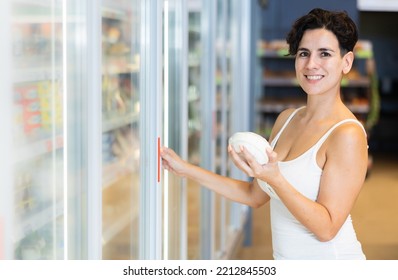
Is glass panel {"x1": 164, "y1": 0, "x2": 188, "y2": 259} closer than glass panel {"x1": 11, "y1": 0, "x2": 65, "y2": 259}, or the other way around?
glass panel {"x1": 11, "y1": 0, "x2": 65, "y2": 259}

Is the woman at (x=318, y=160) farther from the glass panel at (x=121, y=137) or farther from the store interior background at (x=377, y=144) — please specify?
the store interior background at (x=377, y=144)

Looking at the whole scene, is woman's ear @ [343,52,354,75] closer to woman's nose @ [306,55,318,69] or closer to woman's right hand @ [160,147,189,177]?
woman's nose @ [306,55,318,69]

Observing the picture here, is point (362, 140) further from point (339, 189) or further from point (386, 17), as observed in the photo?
point (386, 17)

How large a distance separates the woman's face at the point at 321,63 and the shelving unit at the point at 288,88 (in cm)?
852

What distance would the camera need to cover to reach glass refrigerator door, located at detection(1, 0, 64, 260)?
1866 mm

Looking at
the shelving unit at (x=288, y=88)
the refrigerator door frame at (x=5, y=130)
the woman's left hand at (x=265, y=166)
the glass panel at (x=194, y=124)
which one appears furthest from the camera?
the shelving unit at (x=288, y=88)

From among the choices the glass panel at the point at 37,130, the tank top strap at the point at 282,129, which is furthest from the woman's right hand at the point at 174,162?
the glass panel at the point at 37,130

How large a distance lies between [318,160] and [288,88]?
33.2 feet

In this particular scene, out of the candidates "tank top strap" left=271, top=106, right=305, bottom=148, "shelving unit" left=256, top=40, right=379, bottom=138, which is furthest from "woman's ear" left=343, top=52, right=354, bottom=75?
"shelving unit" left=256, top=40, right=379, bottom=138

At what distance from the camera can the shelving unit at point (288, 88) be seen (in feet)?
37.6

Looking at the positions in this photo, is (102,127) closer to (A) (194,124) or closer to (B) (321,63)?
(B) (321,63)

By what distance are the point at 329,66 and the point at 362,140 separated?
259 mm

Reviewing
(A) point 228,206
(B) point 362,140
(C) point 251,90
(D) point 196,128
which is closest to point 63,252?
(B) point 362,140

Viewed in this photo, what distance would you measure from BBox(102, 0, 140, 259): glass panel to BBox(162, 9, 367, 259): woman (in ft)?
2.14
